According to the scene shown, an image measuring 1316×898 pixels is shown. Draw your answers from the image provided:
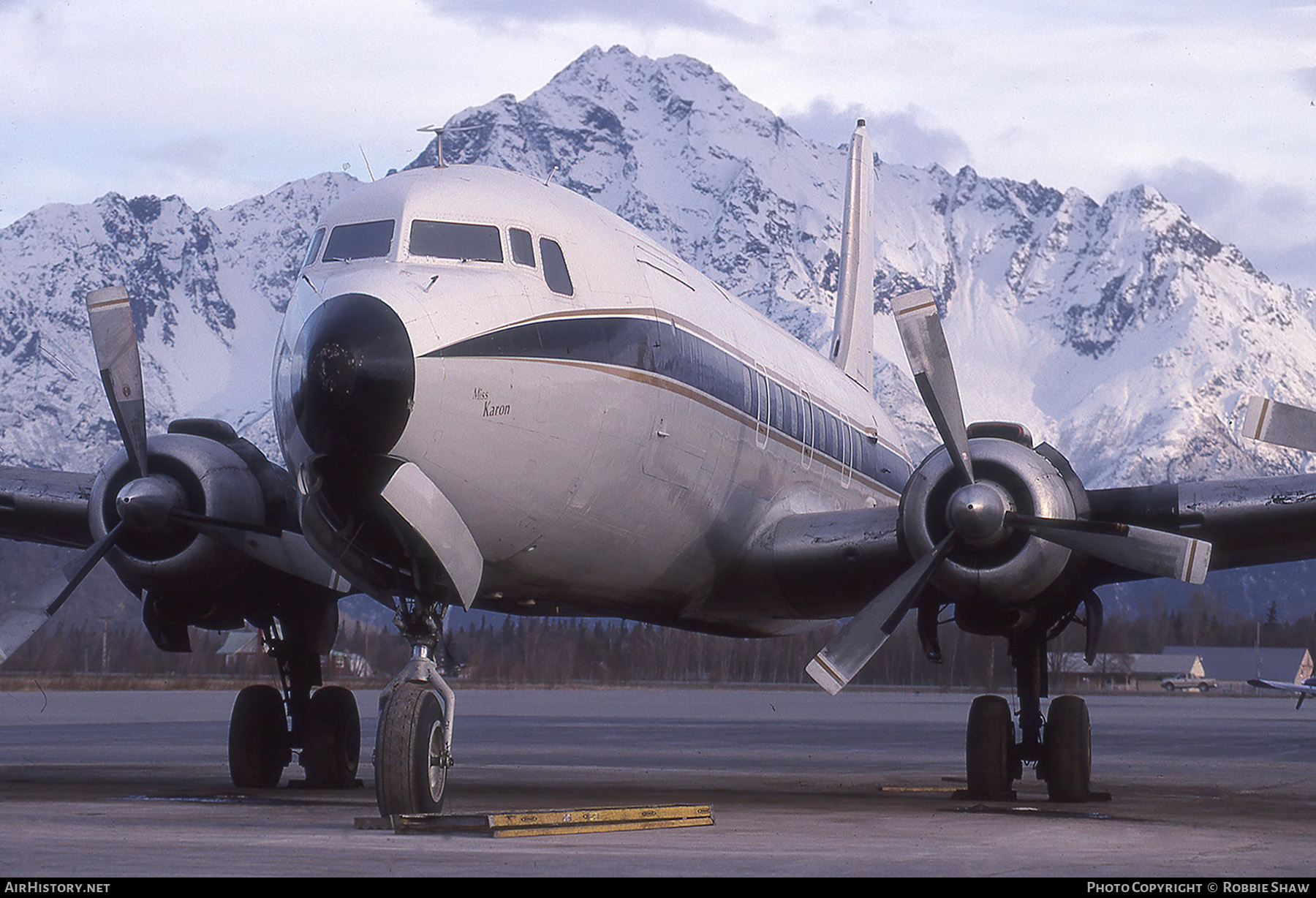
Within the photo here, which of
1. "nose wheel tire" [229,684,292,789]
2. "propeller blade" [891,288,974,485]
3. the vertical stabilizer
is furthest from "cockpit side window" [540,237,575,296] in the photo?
the vertical stabilizer

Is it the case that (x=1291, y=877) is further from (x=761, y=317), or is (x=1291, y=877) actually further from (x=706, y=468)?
(x=761, y=317)

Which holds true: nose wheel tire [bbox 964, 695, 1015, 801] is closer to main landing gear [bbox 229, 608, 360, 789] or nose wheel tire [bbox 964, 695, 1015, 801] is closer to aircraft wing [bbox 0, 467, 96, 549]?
main landing gear [bbox 229, 608, 360, 789]

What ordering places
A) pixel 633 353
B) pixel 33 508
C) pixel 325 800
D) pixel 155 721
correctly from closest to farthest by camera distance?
1. pixel 633 353
2. pixel 325 800
3. pixel 33 508
4. pixel 155 721

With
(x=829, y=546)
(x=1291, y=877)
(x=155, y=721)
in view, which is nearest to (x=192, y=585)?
(x=829, y=546)

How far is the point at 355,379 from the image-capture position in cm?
1138

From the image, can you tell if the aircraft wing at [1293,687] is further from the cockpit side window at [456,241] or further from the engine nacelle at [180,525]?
the cockpit side window at [456,241]

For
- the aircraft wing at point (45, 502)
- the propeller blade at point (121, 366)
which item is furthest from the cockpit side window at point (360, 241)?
the aircraft wing at point (45, 502)

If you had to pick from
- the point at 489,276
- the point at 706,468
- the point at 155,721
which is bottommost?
the point at 155,721

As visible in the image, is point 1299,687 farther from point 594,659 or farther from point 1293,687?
point 594,659

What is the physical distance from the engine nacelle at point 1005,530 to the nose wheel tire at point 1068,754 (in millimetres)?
1641

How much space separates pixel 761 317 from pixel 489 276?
7227 millimetres

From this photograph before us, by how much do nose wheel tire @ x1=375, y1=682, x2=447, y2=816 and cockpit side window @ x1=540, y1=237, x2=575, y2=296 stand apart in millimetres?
3330

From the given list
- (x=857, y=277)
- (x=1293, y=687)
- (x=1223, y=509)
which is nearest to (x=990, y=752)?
(x=1223, y=509)

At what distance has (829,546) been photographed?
1627 centimetres
